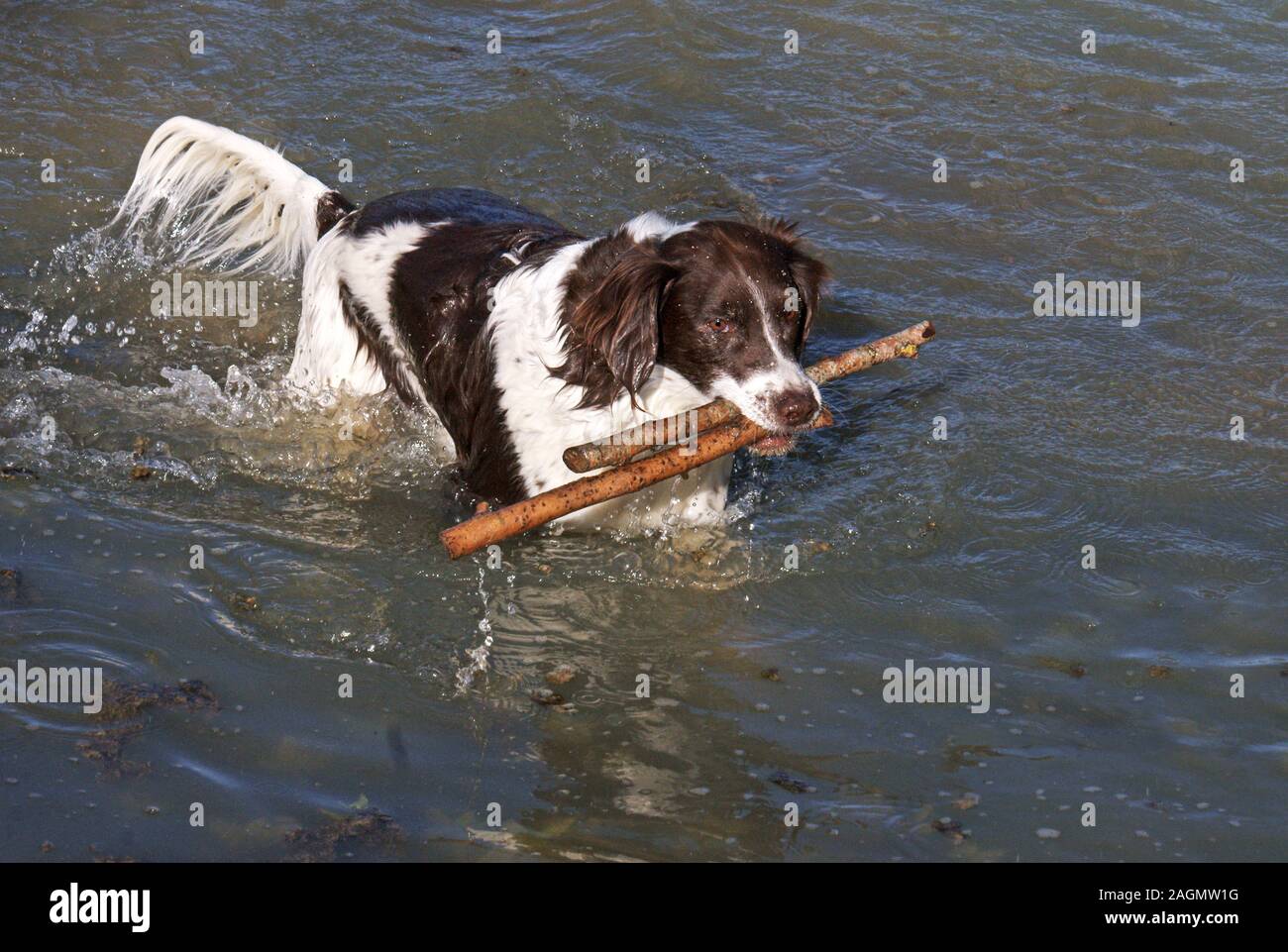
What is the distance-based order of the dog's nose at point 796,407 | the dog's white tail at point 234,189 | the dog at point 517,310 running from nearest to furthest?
the dog's nose at point 796,407
the dog at point 517,310
the dog's white tail at point 234,189

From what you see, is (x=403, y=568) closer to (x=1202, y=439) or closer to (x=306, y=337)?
(x=306, y=337)

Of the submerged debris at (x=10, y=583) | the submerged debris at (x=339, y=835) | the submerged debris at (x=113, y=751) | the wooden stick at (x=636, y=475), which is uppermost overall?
the wooden stick at (x=636, y=475)

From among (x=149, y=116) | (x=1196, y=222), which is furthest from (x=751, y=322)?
(x=149, y=116)

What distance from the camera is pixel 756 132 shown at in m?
9.14

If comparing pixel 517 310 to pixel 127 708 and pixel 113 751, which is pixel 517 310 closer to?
pixel 127 708

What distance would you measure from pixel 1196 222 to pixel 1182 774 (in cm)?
462

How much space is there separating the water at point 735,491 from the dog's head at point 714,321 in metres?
0.84

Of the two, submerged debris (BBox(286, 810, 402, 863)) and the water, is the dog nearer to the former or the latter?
the water

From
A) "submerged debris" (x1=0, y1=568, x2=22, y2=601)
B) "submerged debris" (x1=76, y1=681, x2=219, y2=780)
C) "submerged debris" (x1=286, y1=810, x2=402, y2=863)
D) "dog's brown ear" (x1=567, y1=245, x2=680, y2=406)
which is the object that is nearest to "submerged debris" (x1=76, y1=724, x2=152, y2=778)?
"submerged debris" (x1=76, y1=681, x2=219, y2=780)

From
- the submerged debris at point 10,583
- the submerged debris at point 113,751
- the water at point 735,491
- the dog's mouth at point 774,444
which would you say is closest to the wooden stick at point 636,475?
the dog's mouth at point 774,444

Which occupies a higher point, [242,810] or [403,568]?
[403,568]

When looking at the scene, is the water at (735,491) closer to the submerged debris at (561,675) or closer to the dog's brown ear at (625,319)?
the submerged debris at (561,675)

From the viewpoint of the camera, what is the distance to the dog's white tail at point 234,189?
22.2ft

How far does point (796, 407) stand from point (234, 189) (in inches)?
132
